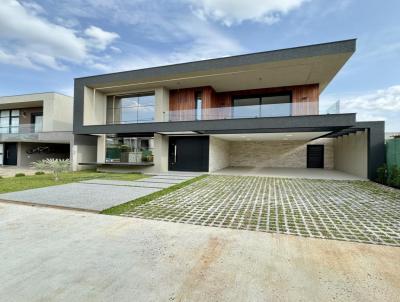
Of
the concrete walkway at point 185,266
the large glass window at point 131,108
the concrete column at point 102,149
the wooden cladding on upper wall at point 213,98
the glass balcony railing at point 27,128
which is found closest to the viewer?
the concrete walkway at point 185,266

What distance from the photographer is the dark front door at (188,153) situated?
15.1 meters

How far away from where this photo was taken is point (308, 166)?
18.9 metres

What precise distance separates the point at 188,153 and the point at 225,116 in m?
4.29

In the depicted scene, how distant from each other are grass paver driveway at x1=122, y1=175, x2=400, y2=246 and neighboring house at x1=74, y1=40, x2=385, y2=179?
5279 mm

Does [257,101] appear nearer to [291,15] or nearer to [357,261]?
[291,15]

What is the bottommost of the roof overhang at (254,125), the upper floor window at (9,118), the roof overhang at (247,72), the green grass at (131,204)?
the green grass at (131,204)

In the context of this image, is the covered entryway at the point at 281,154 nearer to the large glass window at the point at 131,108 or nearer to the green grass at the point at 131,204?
the large glass window at the point at 131,108

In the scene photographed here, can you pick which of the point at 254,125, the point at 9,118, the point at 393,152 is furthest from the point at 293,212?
the point at 9,118

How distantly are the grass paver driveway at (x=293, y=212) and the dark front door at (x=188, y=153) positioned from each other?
6981mm

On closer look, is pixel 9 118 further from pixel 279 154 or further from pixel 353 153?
pixel 353 153

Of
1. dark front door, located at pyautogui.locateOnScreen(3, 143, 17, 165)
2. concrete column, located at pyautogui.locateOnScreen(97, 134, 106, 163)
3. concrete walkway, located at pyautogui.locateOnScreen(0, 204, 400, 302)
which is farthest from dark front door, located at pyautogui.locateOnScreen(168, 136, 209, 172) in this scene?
dark front door, located at pyautogui.locateOnScreen(3, 143, 17, 165)

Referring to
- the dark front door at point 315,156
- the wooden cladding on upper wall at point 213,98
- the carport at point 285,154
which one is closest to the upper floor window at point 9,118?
the wooden cladding on upper wall at point 213,98

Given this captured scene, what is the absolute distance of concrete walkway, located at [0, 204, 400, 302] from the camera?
2355 mm

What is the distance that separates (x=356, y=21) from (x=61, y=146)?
28.5 meters
